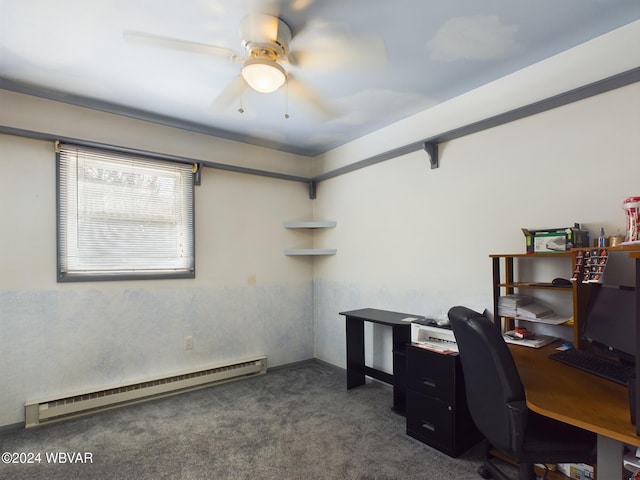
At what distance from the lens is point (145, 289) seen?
304cm

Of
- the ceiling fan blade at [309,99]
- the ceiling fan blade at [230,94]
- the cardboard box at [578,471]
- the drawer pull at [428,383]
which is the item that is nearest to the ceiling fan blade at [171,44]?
the ceiling fan blade at [230,94]

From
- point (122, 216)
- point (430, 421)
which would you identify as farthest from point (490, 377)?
point (122, 216)

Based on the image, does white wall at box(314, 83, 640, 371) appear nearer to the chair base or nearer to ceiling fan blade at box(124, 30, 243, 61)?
the chair base

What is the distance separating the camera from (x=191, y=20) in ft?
5.82

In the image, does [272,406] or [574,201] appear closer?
[574,201]

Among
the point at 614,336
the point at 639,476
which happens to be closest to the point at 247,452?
the point at 639,476

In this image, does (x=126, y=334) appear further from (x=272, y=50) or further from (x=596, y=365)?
(x=596, y=365)

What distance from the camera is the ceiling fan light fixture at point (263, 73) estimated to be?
1.84 m

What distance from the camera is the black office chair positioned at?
4.62 ft

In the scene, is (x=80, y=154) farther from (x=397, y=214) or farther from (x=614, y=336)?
(x=614, y=336)

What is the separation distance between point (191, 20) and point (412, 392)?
2.71 metres

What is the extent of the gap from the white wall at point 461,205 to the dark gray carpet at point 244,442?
35.4 inches

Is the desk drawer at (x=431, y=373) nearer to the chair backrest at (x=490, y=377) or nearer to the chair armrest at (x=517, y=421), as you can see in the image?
the chair backrest at (x=490, y=377)

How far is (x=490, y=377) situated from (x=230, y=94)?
252 cm
